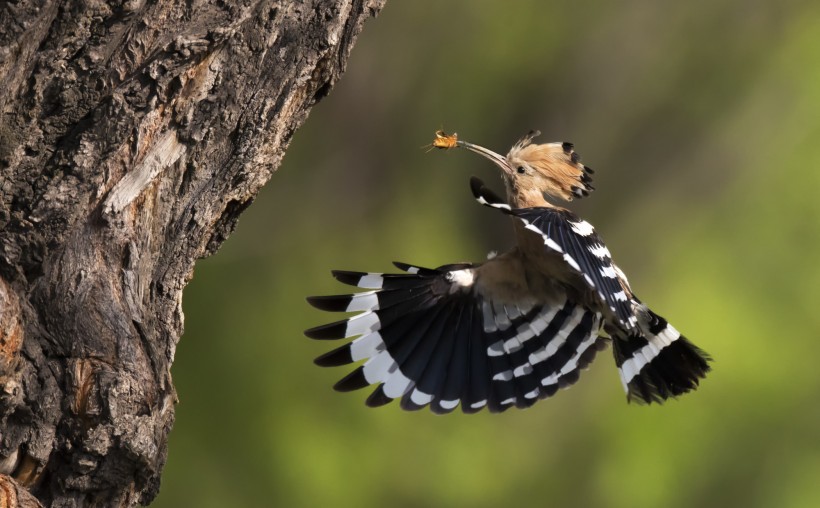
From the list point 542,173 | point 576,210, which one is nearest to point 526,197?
point 542,173

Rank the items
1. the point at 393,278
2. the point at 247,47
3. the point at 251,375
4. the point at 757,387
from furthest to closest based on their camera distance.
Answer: the point at 757,387, the point at 251,375, the point at 393,278, the point at 247,47

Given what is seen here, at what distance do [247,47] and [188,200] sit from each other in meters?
0.25

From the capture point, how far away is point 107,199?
61.6 inches

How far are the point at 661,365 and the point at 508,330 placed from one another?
32 centimetres

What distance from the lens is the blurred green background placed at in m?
4.62

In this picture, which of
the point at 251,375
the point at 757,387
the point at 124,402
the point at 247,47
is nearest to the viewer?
the point at 124,402

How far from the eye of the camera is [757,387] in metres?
4.96

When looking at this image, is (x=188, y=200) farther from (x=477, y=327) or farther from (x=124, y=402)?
(x=477, y=327)

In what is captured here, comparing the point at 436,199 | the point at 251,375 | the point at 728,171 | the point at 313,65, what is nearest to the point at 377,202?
the point at 436,199

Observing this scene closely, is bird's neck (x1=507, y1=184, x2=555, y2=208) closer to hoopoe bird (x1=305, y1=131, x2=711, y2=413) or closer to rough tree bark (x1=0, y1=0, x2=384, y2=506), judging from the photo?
hoopoe bird (x1=305, y1=131, x2=711, y2=413)

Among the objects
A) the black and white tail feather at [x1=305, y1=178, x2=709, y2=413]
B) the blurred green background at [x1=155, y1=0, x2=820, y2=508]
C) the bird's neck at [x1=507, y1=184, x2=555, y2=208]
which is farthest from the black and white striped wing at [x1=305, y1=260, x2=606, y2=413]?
the blurred green background at [x1=155, y1=0, x2=820, y2=508]

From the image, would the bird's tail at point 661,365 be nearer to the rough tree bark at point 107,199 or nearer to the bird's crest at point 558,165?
the bird's crest at point 558,165

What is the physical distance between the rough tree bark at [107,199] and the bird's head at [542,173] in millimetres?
733

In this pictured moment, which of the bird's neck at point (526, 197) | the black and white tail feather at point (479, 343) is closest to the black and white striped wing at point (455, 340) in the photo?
the black and white tail feather at point (479, 343)
